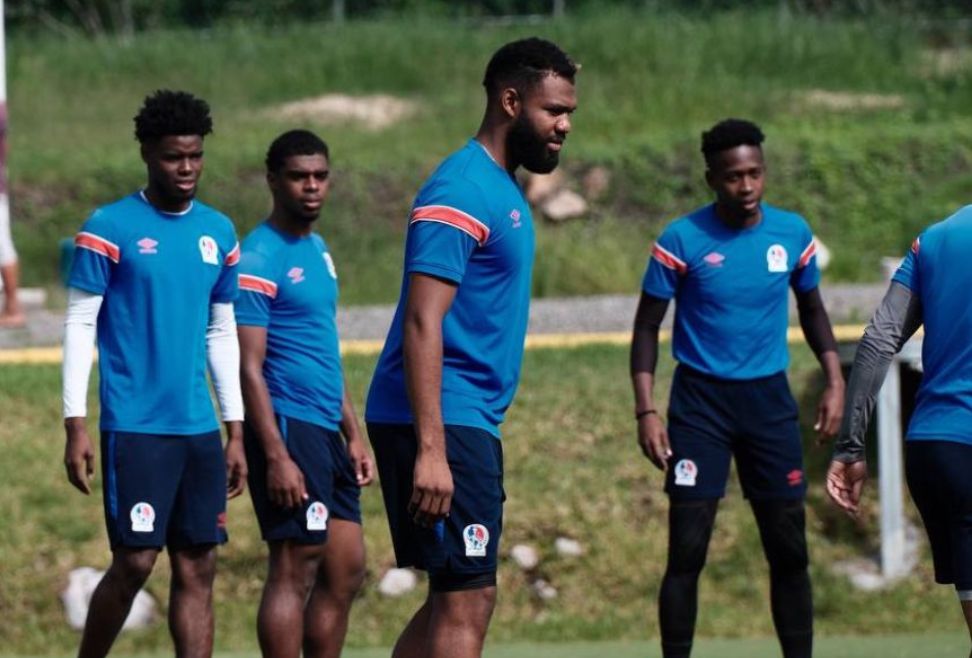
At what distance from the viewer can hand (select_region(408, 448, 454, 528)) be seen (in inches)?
222

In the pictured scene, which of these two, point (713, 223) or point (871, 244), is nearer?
point (713, 223)

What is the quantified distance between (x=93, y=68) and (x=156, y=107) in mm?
17651

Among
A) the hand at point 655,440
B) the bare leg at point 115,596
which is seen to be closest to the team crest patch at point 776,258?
the hand at point 655,440

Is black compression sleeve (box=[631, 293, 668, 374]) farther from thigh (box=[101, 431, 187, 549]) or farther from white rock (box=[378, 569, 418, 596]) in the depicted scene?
white rock (box=[378, 569, 418, 596])

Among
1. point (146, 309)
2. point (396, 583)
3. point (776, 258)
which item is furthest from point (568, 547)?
point (146, 309)

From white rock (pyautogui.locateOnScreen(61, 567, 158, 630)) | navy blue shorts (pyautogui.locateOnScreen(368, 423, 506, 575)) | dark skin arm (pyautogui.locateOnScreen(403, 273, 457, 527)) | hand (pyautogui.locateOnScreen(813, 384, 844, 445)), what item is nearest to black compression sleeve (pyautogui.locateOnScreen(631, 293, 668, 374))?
hand (pyautogui.locateOnScreen(813, 384, 844, 445))

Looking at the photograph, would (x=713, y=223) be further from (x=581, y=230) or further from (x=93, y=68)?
(x=93, y=68)

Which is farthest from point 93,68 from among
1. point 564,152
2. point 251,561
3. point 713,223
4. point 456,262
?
point 456,262

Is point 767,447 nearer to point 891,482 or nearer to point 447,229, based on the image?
point 891,482

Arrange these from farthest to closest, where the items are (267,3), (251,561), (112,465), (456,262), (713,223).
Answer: (267,3)
(251,561)
(713,223)
(112,465)
(456,262)

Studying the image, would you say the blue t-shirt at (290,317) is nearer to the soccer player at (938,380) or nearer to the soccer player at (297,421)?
the soccer player at (297,421)

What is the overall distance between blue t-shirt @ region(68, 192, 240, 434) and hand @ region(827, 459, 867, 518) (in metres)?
2.41

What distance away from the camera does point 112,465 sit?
23.4 ft

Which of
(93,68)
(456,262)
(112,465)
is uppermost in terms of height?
(93,68)
